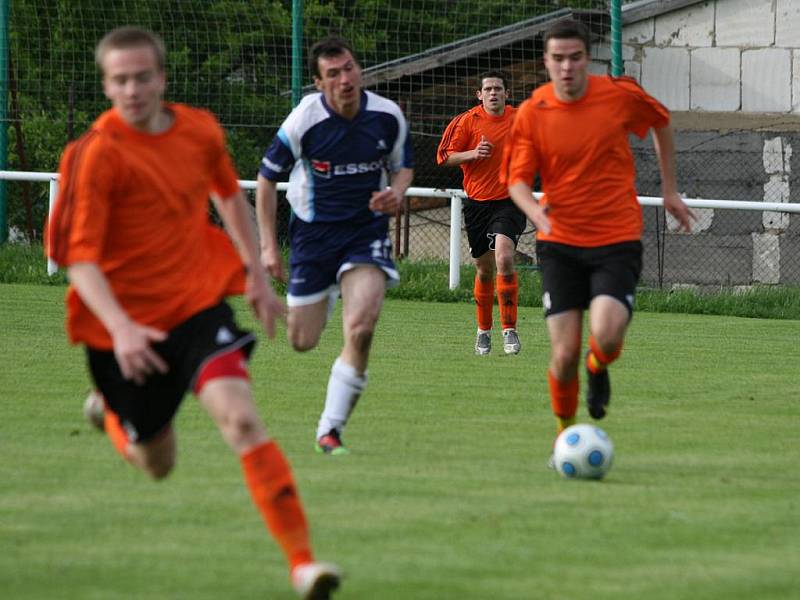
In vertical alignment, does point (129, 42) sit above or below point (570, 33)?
below

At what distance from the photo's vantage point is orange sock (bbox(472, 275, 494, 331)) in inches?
535

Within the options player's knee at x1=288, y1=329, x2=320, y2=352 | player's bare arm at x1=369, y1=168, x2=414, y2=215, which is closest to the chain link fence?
player's knee at x1=288, y1=329, x2=320, y2=352

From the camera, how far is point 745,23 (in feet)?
74.3

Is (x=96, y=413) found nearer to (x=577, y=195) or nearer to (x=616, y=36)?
(x=577, y=195)

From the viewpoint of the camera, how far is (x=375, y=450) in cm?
836

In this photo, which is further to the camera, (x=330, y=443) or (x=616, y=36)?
(x=616, y=36)

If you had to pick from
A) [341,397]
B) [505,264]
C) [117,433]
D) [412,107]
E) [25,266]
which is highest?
[412,107]

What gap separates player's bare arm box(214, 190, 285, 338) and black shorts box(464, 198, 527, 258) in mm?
7902

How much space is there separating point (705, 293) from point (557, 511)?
41.9 ft

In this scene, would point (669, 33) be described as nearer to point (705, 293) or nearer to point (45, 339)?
point (705, 293)

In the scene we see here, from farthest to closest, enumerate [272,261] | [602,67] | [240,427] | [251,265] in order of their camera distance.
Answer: [602,67], [272,261], [251,265], [240,427]

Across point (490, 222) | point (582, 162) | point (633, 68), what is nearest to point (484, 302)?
point (490, 222)

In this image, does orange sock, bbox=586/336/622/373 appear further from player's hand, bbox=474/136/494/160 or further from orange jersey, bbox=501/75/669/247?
player's hand, bbox=474/136/494/160

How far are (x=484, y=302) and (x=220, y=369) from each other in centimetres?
865
